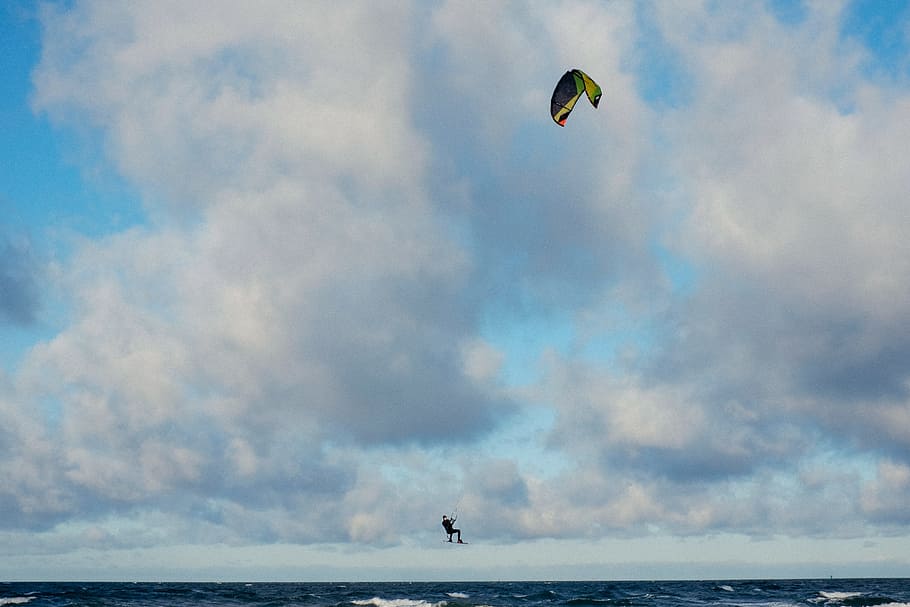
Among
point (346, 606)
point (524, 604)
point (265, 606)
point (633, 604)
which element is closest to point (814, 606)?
point (633, 604)

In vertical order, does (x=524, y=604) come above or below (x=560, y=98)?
Answer: below

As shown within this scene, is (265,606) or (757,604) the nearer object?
(265,606)

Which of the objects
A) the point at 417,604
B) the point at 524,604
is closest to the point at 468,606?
the point at 417,604

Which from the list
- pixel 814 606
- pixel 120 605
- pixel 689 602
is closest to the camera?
pixel 120 605

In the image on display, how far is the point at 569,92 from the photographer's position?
28.8 metres

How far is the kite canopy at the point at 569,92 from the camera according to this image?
28625 millimetres

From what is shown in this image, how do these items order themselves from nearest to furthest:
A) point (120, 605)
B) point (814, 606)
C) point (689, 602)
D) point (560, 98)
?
point (560, 98), point (120, 605), point (814, 606), point (689, 602)

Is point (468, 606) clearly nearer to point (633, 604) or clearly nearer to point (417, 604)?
point (417, 604)

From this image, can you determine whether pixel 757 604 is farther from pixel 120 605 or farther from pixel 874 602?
pixel 120 605

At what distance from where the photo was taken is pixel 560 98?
28906 millimetres

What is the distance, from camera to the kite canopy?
93.9 feet

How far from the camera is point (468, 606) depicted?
53.7m

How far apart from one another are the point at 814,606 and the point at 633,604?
13.7 meters

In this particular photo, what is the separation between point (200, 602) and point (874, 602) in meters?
55.3
